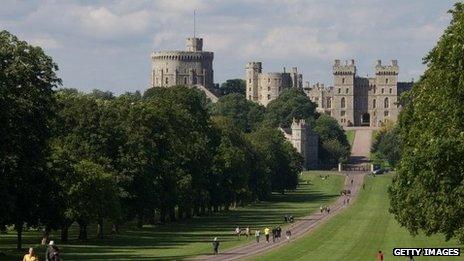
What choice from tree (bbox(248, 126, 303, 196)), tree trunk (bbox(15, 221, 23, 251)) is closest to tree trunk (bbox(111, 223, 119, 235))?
tree trunk (bbox(15, 221, 23, 251))

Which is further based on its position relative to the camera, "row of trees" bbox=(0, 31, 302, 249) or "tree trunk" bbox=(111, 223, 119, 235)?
"tree trunk" bbox=(111, 223, 119, 235)

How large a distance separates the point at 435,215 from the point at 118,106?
139 ft

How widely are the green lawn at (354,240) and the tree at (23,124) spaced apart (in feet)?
38.5

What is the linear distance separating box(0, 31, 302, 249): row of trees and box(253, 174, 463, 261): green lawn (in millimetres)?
10960

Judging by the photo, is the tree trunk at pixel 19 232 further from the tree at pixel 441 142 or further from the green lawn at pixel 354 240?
the tree at pixel 441 142

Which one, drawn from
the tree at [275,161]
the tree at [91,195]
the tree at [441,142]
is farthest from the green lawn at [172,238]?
the tree at [275,161]

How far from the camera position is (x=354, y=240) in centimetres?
7838

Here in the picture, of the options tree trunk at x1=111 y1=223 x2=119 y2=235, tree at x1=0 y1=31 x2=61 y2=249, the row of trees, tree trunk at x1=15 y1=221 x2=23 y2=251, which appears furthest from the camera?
tree trunk at x1=111 y1=223 x2=119 y2=235

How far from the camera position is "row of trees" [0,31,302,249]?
207 ft

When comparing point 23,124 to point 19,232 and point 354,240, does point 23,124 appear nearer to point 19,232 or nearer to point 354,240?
point 19,232

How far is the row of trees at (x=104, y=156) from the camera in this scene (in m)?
63.1

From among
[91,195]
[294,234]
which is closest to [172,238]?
[91,195]

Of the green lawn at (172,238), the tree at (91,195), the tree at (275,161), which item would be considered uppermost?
the tree at (275,161)

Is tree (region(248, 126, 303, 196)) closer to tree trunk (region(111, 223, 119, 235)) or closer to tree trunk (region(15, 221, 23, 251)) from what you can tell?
tree trunk (region(111, 223, 119, 235))
